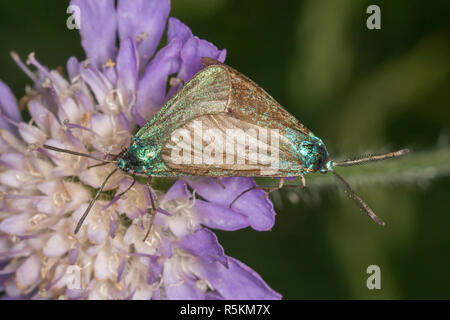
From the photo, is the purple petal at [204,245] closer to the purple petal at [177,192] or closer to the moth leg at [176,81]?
the purple petal at [177,192]

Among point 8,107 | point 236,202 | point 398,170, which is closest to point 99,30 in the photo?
point 8,107

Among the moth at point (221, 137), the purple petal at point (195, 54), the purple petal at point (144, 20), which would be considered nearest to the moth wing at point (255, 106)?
the moth at point (221, 137)

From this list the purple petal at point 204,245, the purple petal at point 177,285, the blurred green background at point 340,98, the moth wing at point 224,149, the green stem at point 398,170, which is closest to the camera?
the moth wing at point 224,149

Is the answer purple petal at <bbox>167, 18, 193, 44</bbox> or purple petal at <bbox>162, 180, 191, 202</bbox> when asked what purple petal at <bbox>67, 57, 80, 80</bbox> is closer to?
purple petal at <bbox>167, 18, 193, 44</bbox>

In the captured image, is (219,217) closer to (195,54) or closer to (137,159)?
(137,159)
